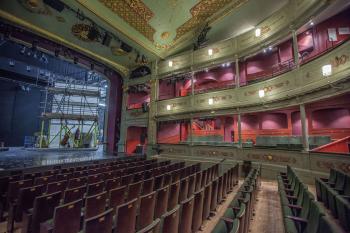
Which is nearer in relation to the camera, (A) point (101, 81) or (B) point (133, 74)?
(B) point (133, 74)

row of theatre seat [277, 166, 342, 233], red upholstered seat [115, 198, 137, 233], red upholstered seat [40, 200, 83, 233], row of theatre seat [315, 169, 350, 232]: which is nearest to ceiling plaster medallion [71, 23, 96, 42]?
red upholstered seat [40, 200, 83, 233]

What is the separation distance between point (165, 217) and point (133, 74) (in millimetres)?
11406

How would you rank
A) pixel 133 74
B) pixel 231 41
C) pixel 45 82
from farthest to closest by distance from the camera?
pixel 45 82 → pixel 133 74 → pixel 231 41

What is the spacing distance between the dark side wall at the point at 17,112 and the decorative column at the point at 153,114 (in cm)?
1097

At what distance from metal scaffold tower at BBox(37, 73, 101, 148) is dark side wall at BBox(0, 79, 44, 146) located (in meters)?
0.96

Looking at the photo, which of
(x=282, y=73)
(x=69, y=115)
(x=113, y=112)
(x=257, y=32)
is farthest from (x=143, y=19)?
(x=69, y=115)

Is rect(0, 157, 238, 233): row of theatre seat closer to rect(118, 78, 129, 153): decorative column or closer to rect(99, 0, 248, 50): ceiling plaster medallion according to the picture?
rect(99, 0, 248, 50): ceiling plaster medallion

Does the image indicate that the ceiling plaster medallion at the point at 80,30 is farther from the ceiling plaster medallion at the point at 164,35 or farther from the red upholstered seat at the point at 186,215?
the red upholstered seat at the point at 186,215

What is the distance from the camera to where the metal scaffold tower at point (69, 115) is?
13.6 m

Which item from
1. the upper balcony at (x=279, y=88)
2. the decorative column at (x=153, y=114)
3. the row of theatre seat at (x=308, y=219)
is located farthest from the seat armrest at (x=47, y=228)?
the decorative column at (x=153, y=114)

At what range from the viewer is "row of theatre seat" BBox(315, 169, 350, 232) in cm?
182

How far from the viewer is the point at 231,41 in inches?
335

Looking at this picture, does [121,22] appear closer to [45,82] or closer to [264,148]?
[264,148]

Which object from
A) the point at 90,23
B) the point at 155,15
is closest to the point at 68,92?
the point at 90,23
